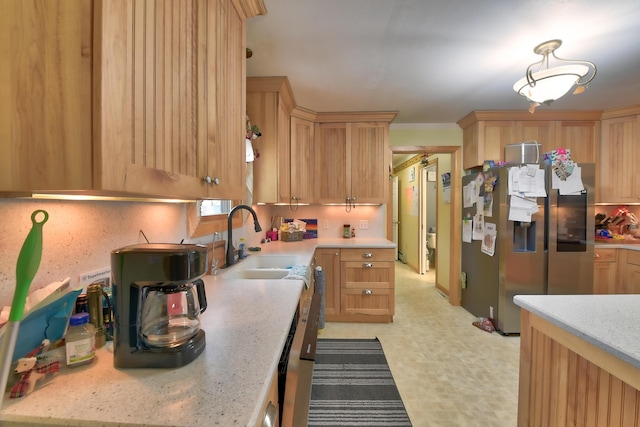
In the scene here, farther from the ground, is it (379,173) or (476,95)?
(476,95)

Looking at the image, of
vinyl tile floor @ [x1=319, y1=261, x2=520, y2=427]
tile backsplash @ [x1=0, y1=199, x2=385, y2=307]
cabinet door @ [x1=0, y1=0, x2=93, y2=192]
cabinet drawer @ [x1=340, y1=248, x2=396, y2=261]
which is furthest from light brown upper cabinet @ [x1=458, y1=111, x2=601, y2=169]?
cabinet door @ [x1=0, y1=0, x2=93, y2=192]

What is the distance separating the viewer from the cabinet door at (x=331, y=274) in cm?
281

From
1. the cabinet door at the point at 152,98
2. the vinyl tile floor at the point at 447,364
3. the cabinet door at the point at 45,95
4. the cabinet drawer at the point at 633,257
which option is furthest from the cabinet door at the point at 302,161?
the cabinet drawer at the point at 633,257

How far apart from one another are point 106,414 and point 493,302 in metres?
3.11

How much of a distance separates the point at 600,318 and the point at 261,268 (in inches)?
73.6

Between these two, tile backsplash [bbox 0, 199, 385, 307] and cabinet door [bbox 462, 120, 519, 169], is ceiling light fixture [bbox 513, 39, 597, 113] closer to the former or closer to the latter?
cabinet door [bbox 462, 120, 519, 169]

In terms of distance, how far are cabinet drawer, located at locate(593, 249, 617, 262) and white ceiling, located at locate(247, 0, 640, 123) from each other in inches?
62.7

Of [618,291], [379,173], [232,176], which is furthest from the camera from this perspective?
[379,173]

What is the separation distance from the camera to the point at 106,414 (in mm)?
489

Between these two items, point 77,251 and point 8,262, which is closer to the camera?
point 8,262

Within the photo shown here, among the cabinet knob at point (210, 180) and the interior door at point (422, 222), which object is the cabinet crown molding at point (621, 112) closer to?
the interior door at point (422, 222)

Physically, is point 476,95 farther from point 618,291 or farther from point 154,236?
point 154,236

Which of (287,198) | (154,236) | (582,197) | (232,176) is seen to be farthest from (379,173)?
(154,236)

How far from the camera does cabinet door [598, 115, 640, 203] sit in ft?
9.47
